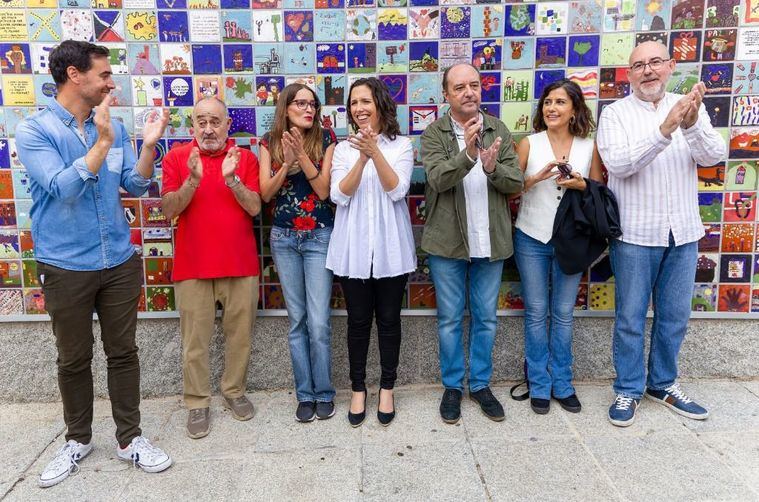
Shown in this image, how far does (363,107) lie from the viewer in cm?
338

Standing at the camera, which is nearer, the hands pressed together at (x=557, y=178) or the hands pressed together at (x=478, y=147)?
the hands pressed together at (x=478, y=147)

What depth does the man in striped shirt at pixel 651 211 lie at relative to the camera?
130 inches

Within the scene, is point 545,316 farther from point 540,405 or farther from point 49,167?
point 49,167

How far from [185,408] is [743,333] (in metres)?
4.06

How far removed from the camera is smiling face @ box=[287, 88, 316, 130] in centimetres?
346

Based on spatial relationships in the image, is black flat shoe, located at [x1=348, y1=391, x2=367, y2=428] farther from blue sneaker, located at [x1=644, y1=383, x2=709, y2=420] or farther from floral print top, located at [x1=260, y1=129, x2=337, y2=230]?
blue sneaker, located at [x1=644, y1=383, x2=709, y2=420]

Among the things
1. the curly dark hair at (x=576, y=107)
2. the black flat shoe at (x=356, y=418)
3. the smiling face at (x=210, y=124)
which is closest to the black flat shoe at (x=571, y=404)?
the black flat shoe at (x=356, y=418)

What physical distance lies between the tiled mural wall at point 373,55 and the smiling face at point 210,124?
47cm

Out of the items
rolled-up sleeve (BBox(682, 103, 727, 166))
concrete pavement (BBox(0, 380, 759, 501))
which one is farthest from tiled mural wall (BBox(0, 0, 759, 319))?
concrete pavement (BBox(0, 380, 759, 501))

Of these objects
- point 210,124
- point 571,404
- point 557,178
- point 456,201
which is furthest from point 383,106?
point 571,404

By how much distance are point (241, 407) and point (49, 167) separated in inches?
73.2

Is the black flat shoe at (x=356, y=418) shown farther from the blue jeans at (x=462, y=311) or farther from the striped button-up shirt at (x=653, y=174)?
the striped button-up shirt at (x=653, y=174)

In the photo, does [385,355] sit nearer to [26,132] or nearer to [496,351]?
[496,351]

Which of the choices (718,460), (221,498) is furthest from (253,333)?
(718,460)
